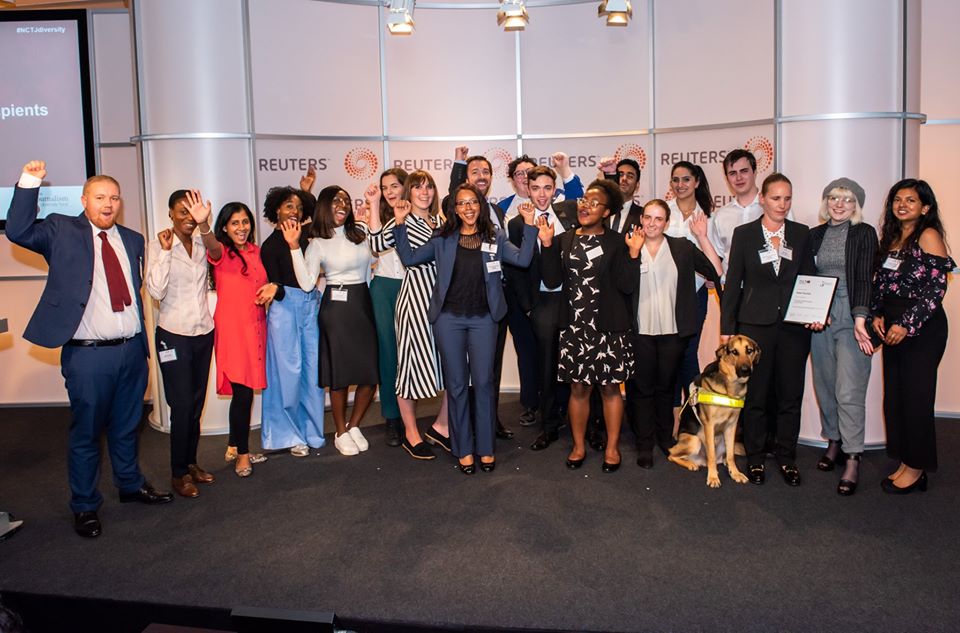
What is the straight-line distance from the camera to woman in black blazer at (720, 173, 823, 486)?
4.48m

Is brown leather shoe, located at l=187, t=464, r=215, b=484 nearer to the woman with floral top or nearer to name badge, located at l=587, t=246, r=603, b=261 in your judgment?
name badge, located at l=587, t=246, r=603, b=261

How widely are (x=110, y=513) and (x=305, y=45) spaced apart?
3818mm

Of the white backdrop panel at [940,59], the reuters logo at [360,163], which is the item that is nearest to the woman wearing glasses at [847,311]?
the white backdrop panel at [940,59]

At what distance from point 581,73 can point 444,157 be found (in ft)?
4.51

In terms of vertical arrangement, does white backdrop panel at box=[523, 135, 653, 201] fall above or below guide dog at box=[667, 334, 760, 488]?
above

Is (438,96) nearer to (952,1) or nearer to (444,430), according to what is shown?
(444,430)

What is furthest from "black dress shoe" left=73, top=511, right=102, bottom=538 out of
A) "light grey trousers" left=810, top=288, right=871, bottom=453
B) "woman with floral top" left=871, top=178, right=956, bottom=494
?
"woman with floral top" left=871, top=178, right=956, bottom=494

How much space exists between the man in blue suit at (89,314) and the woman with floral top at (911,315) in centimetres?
403

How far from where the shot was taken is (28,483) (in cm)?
488

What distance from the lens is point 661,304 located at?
472 cm

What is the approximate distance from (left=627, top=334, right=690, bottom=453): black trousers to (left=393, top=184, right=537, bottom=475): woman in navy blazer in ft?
3.00

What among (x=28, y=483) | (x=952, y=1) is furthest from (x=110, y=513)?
(x=952, y=1)

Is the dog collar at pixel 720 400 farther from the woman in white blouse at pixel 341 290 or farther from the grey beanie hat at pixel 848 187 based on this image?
the woman in white blouse at pixel 341 290

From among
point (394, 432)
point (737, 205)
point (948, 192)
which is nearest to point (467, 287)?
point (394, 432)
